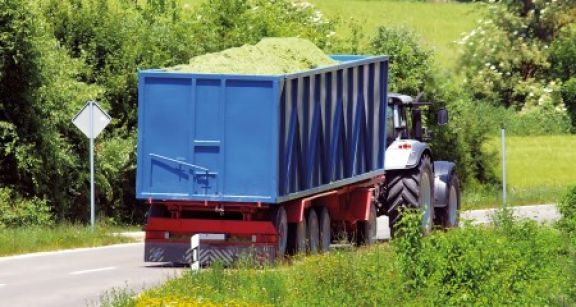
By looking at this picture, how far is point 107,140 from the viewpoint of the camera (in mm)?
39000

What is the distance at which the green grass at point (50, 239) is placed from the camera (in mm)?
29922

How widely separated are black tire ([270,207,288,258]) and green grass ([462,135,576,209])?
20878 mm

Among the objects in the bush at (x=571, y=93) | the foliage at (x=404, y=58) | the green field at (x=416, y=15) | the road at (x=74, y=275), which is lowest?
the road at (x=74, y=275)

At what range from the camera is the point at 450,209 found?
33.8 metres

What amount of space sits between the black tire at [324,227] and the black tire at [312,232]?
0.14m

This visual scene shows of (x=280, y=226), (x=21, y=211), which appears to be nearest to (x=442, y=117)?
(x=280, y=226)

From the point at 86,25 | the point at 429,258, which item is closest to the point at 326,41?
the point at 86,25

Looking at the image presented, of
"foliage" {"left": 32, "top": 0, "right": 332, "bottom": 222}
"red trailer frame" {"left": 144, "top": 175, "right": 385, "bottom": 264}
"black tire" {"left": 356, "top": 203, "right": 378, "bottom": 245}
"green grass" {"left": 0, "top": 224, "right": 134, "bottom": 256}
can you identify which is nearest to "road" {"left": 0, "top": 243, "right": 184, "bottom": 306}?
"red trailer frame" {"left": 144, "top": 175, "right": 385, "bottom": 264}

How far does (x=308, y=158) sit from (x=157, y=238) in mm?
2739

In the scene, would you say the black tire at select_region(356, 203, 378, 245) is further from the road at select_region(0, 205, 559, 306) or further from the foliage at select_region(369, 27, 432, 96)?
the foliage at select_region(369, 27, 432, 96)

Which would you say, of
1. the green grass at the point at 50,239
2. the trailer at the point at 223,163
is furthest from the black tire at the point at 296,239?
the green grass at the point at 50,239

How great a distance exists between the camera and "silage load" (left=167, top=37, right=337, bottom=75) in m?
26.4

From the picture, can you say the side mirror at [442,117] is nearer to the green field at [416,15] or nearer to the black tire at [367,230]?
the black tire at [367,230]

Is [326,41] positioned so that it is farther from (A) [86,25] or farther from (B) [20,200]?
(B) [20,200]
